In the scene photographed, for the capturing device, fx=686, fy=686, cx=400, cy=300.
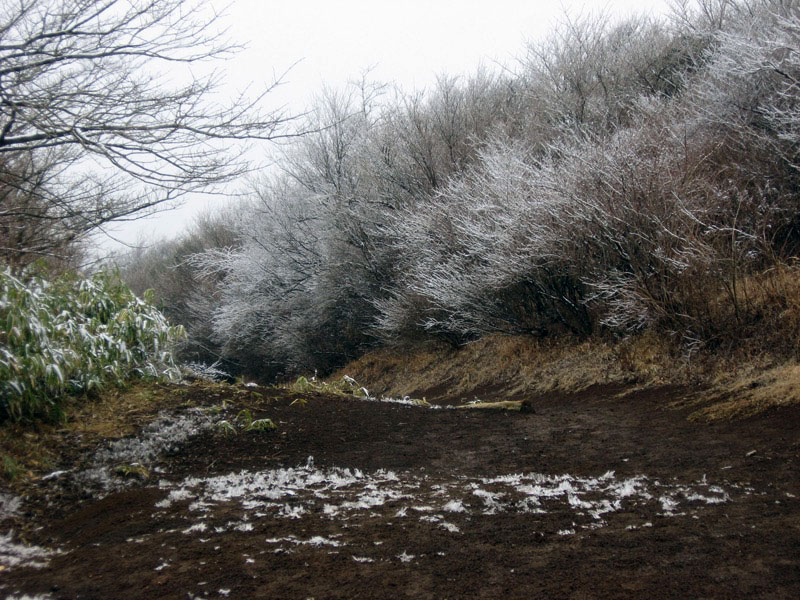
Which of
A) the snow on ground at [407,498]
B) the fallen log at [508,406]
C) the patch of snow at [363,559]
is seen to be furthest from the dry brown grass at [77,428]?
the fallen log at [508,406]

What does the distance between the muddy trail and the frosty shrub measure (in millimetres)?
806

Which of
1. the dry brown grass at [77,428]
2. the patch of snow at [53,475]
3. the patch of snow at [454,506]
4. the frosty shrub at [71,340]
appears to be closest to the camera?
the patch of snow at [454,506]

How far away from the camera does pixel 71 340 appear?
614 cm

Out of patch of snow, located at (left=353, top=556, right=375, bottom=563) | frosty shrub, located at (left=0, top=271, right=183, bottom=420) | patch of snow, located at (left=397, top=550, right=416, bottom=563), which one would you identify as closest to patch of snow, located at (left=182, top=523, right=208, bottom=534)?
patch of snow, located at (left=353, top=556, right=375, bottom=563)

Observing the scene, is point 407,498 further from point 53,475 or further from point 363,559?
point 53,475

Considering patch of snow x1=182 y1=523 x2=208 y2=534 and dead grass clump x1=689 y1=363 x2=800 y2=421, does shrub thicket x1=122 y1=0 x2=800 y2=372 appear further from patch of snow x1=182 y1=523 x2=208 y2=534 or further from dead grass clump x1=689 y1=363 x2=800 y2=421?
patch of snow x1=182 y1=523 x2=208 y2=534

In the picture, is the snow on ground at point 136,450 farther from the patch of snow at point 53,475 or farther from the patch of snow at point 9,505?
the patch of snow at point 9,505

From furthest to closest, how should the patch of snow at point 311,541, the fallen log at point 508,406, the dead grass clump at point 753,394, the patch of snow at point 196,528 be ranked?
the fallen log at point 508,406 < the dead grass clump at point 753,394 < the patch of snow at point 196,528 < the patch of snow at point 311,541

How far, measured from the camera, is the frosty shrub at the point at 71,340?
17.6 ft

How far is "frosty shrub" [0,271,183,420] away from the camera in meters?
5.37

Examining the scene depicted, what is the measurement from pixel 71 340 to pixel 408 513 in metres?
3.88

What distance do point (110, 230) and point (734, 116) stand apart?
10858 millimetres

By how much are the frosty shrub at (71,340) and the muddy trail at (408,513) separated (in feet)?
2.64

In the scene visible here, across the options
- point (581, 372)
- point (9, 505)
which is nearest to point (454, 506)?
point (9, 505)
